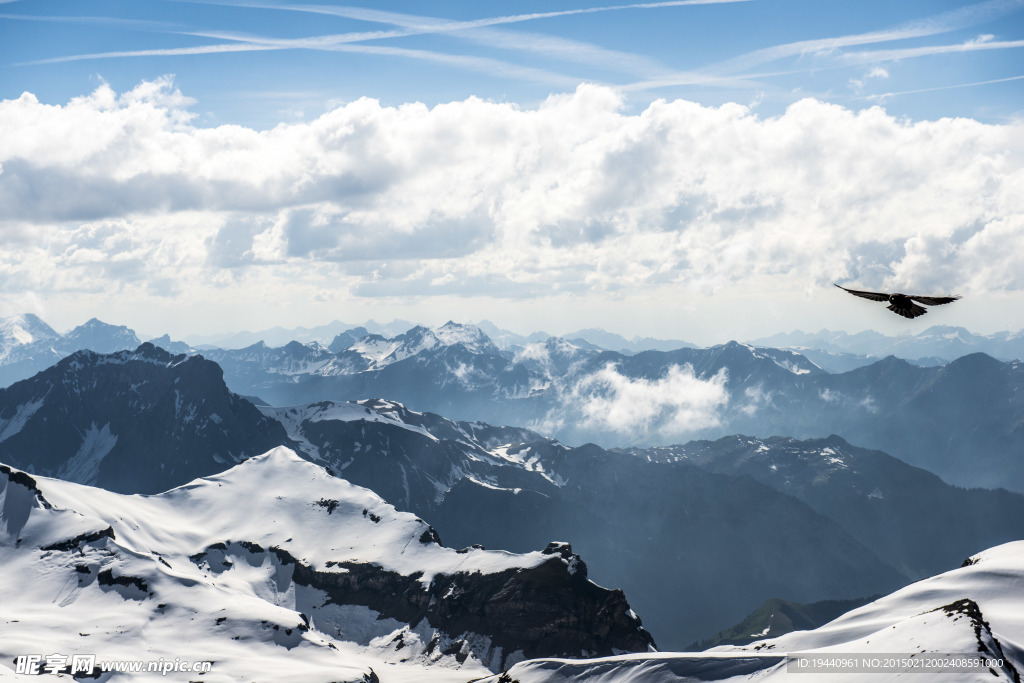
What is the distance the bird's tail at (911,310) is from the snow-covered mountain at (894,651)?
9115 centimetres

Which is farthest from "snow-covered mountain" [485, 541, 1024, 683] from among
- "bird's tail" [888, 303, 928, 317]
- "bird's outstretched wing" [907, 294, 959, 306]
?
"bird's outstretched wing" [907, 294, 959, 306]

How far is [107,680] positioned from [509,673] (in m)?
103

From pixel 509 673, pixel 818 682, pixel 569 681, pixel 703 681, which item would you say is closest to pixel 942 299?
pixel 818 682

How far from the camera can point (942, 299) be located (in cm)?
3494

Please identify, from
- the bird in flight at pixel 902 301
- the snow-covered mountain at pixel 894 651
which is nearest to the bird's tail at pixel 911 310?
the bird in flight at pixel 902 301

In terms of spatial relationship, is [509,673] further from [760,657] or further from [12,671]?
[12,671]

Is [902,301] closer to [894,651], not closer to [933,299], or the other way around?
[933,299]

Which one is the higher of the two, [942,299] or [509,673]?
[942,299]

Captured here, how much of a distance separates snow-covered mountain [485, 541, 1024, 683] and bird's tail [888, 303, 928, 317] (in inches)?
3588

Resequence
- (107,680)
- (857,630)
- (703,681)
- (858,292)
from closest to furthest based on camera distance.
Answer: (858,292) < (703,681) < (857,630) < (107,680)

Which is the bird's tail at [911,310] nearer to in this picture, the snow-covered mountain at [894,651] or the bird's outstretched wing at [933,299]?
the bird's outstretched wing at [933,299]

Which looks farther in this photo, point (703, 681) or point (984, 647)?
point (703, 681)

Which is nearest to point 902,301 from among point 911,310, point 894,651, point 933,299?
point 911,310

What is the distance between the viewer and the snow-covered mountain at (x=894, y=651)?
112625 millimetres
